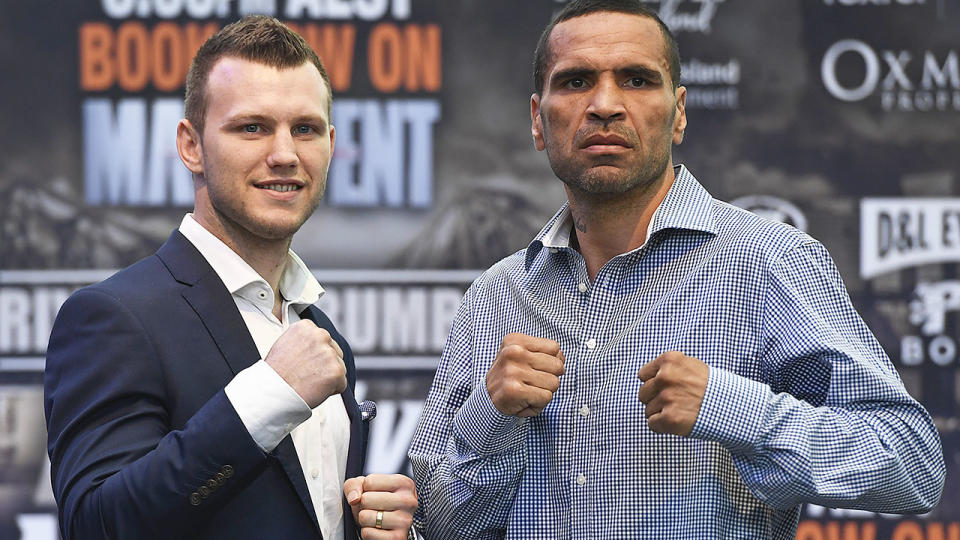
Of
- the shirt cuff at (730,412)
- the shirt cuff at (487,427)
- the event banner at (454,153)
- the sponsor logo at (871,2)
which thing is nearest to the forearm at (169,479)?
the shirt cuff at (487,427)

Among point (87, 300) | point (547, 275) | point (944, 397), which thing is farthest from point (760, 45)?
point (87, 300)

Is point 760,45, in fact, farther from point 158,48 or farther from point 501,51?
point 158,48

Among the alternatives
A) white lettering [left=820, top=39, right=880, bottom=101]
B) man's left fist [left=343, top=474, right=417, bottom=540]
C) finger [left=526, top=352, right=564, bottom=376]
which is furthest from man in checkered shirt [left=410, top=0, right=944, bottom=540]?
white lettering [left=820, top=39, right=880, bottom=101]

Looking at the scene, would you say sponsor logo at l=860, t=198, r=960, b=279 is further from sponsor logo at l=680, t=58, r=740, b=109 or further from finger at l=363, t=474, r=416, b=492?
finger at l=363, t=474, r=416, b=492

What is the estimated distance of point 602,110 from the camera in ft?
6.40

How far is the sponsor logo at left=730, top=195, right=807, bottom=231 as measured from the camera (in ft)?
11.8

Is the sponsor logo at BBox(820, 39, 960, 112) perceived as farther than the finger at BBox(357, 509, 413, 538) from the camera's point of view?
Yes

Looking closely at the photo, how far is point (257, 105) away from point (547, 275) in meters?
0.61

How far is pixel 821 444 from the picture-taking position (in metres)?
1.72

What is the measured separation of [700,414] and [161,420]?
807 millimetres

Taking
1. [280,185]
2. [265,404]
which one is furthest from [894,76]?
[265,404]

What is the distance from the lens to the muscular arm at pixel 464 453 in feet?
6.17

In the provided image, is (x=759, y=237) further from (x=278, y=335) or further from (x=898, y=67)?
(x=898, y=67)

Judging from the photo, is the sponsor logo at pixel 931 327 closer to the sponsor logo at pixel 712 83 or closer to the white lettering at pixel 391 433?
the sponsor logo at pixel 712 83
